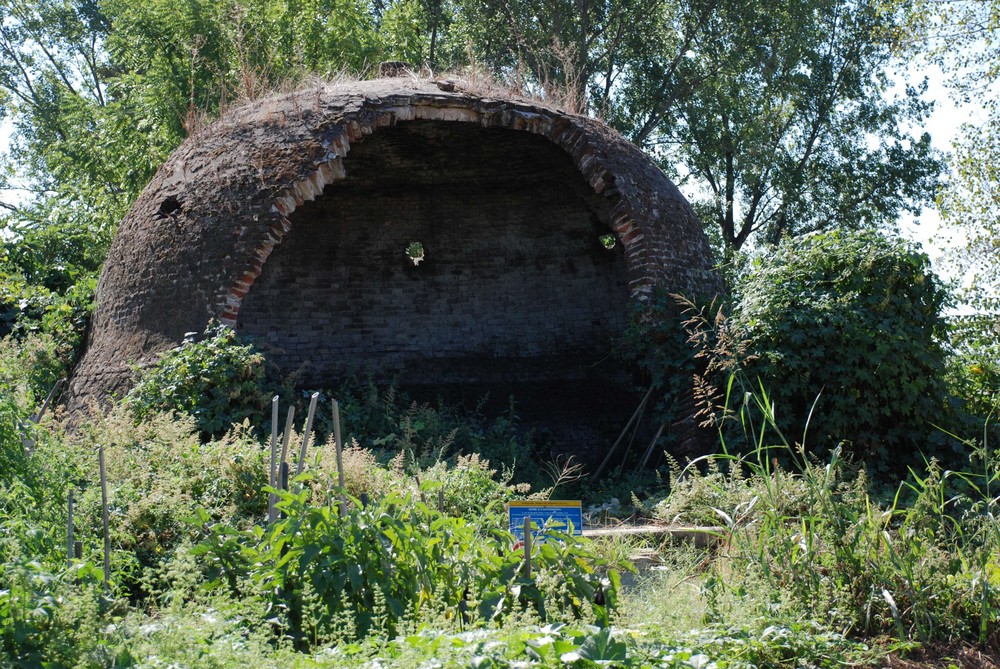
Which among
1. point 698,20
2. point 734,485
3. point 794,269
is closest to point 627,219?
point 794,269

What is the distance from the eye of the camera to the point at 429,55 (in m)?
19.1

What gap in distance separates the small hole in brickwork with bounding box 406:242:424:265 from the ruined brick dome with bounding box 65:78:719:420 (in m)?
0.03

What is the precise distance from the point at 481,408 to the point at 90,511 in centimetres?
→ 567

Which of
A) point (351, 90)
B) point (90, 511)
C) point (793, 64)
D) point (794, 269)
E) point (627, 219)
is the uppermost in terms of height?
point (793, 64)

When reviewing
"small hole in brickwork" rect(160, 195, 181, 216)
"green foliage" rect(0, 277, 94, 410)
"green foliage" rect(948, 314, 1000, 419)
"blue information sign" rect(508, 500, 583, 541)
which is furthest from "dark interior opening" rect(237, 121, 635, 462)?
"blue information sign" rect(508, 500, 583, 541)

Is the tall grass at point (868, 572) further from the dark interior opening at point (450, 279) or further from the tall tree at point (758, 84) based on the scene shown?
the tall tree at point (758, 84)

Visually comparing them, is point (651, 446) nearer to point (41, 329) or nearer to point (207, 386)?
point (207, 386)

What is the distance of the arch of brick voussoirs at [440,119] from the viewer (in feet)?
26.8

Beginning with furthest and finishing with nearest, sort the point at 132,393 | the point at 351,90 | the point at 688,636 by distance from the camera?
the point at 351,90 < the point at 132,393 < the point at 688,636

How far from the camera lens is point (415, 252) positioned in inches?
446

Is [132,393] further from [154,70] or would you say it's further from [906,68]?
[906,68]

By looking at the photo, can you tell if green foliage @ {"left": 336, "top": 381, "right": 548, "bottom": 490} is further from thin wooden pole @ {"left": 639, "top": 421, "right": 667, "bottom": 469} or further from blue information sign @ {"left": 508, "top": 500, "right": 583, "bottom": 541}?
blue information sign @ {"left": 508, "top": 500, "right": 583, "bottom": 541}

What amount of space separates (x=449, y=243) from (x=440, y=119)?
2.37 m

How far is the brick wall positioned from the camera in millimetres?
10695
